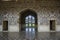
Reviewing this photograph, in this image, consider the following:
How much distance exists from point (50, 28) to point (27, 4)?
4378 millimetres

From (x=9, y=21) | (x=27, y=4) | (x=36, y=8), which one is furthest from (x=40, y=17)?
(x=9, y=21)

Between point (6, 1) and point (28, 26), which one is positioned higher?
point (6, 1)

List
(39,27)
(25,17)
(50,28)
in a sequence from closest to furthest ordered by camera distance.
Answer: (39,27) < (50,28) < (25,17)

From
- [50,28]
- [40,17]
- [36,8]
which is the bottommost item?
[50,28]

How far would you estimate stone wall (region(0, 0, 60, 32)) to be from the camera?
1666 centimetres

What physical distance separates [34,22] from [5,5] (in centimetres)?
609

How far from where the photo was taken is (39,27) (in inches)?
655

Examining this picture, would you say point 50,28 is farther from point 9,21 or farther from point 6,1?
point 6,1

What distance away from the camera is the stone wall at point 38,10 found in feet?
54.6

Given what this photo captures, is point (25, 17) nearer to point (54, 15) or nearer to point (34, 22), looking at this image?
point (34, 22)

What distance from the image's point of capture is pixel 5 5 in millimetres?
16922

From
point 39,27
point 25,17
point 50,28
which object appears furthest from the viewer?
point 25,17

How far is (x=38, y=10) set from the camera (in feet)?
55.1

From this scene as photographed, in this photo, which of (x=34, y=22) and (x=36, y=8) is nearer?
(x=36, y=8)
